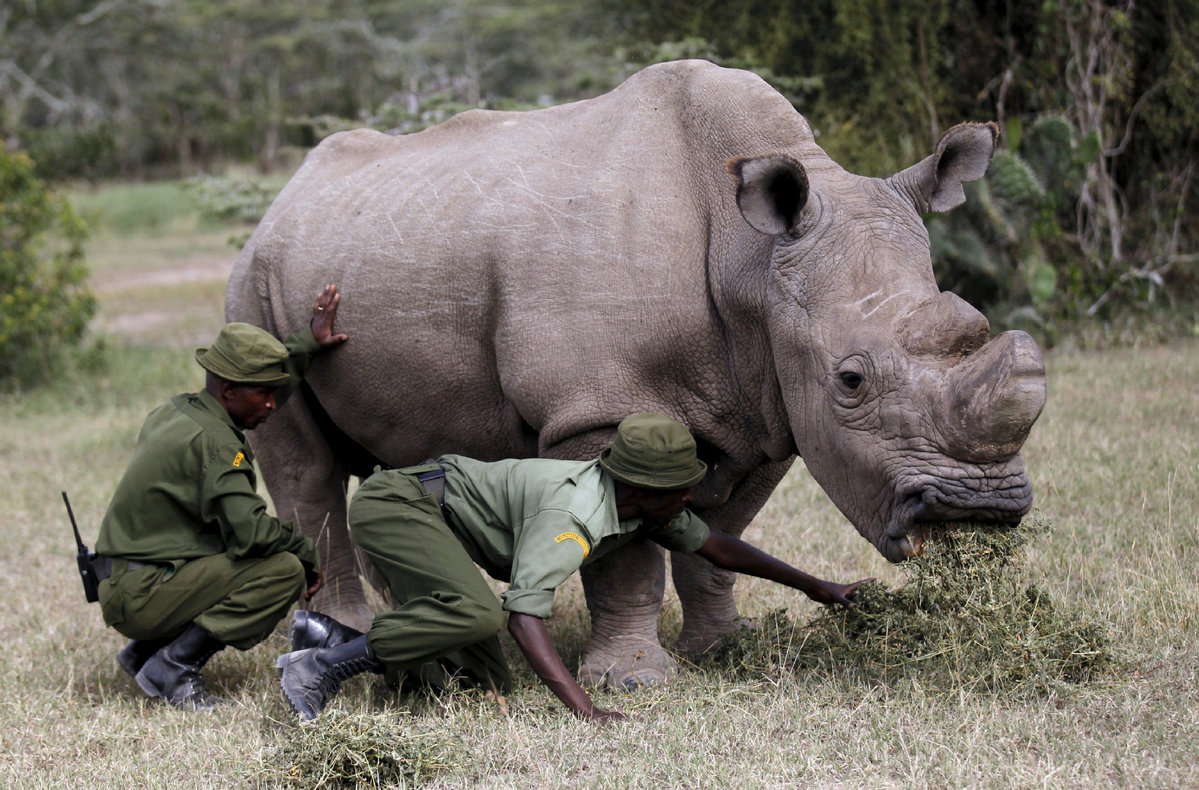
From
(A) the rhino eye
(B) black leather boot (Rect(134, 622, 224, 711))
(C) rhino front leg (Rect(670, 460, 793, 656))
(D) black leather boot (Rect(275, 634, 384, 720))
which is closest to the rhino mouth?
(A) the rhino eye

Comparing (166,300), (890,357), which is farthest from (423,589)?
(166,300)

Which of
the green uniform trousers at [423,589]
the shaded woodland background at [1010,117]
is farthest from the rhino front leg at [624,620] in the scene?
the shaded woodland background at [1010,117]

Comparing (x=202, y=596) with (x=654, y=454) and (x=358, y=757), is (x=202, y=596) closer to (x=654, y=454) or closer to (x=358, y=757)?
(x=358, y=757)

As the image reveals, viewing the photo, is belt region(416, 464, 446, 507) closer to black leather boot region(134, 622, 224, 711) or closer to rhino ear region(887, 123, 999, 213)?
black leather boot region(134, 622, 224, 711)

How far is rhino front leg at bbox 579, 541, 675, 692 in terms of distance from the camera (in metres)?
5.04

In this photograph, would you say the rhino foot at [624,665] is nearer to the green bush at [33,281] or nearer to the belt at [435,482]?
the belt at [435,482]

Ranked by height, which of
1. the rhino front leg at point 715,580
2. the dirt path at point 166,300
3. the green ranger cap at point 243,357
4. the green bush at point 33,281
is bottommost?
the dirt path at point 166,300

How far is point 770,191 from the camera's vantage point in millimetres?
4500

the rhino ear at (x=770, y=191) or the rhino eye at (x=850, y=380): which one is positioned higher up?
the rhino ear at (x=770, y=191)

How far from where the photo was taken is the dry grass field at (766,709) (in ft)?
13.2

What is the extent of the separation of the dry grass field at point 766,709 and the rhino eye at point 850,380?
1104 millimetres

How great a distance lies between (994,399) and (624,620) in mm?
1828

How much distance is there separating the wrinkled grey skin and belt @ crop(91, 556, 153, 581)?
1125 mm

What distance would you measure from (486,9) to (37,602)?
3778 cm
